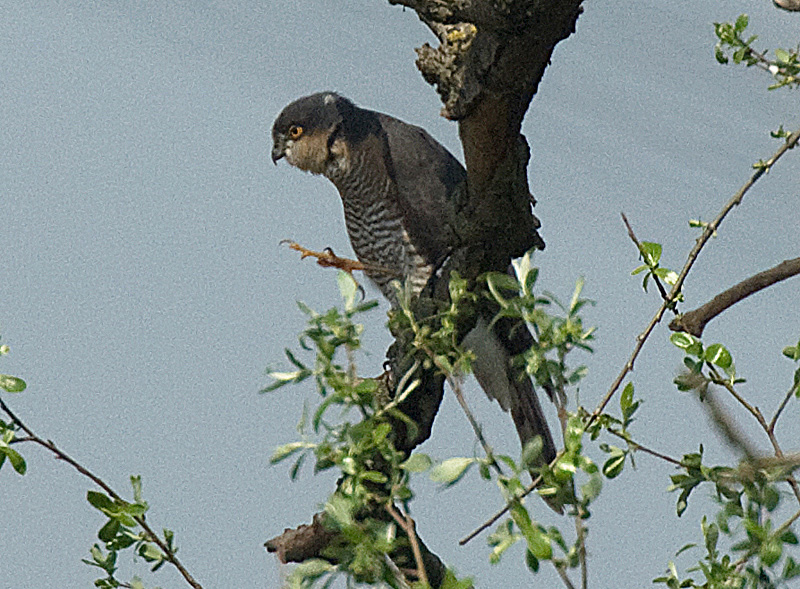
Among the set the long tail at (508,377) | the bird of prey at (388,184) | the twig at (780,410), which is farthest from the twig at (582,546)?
the bird of prey at (388,184)

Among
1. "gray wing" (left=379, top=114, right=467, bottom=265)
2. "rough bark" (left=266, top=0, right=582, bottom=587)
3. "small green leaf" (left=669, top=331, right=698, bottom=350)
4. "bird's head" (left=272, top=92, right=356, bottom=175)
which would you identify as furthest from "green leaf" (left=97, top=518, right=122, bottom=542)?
"bird's head" (left=272, top=92, right=356, bottom=175)

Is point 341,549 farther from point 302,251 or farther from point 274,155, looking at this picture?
point 274,155

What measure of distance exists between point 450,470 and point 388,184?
1584 mm

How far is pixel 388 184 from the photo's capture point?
2.23m

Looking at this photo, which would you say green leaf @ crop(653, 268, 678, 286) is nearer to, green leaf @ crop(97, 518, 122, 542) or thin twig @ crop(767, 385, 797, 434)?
thin twig @ crop(767, 385, 797, 434)

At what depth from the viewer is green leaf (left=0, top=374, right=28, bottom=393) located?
38.4 inches

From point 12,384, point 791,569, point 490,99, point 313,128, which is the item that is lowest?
point 791,569

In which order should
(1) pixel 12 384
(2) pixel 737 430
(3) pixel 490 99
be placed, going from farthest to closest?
(3) pixel 490 99 < (1) pixel 12 384 < (2) pixel 737 430

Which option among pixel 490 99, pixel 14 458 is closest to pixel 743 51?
pixel 490 99

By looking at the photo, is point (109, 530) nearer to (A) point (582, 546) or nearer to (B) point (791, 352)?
(A) point (582, 546)

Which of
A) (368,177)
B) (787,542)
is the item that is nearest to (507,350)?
A: (368,177)

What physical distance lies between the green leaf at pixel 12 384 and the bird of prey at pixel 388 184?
966 millimetres

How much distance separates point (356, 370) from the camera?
817 millimetres

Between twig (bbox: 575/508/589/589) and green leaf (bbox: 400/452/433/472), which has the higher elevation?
green leaf (bbox: 400/452/433/472)
